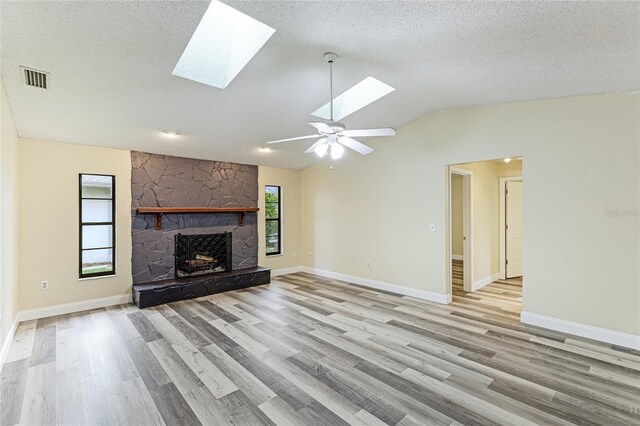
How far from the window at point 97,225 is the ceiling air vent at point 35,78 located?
6.60 feet

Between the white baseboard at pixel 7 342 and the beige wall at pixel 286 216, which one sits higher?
the beige wall at pixel 286 216

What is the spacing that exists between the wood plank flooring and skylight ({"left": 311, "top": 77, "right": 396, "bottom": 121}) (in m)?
2.97

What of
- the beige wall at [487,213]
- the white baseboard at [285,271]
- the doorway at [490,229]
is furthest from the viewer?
the white baseboard at [285,271]

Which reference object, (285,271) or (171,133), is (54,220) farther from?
(285,271)

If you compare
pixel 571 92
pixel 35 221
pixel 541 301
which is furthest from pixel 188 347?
pixel 571 92

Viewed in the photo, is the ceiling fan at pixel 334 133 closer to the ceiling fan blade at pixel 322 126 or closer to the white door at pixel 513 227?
the ceiling fan blade at pixel 322 126

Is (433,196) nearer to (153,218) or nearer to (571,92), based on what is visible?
(571,92)

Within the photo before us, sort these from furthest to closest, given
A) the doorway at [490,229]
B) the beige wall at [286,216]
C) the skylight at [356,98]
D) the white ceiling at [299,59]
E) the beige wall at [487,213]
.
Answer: the beige wall at [286,216], the beige wall at [487,213], the doorway at [490,229], the skylight at [356,98], the white ceiling at [299,59]

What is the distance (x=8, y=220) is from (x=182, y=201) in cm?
245

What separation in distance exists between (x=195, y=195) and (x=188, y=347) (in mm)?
3218

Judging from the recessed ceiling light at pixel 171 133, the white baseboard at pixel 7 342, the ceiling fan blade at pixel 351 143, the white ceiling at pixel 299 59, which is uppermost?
the white ceiling at pixel 299 59

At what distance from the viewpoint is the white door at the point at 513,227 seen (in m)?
6.29

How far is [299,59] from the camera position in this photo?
299 cm

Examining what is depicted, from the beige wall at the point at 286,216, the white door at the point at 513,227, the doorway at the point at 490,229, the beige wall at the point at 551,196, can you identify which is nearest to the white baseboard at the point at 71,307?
the beige wall at the point at 286,216
